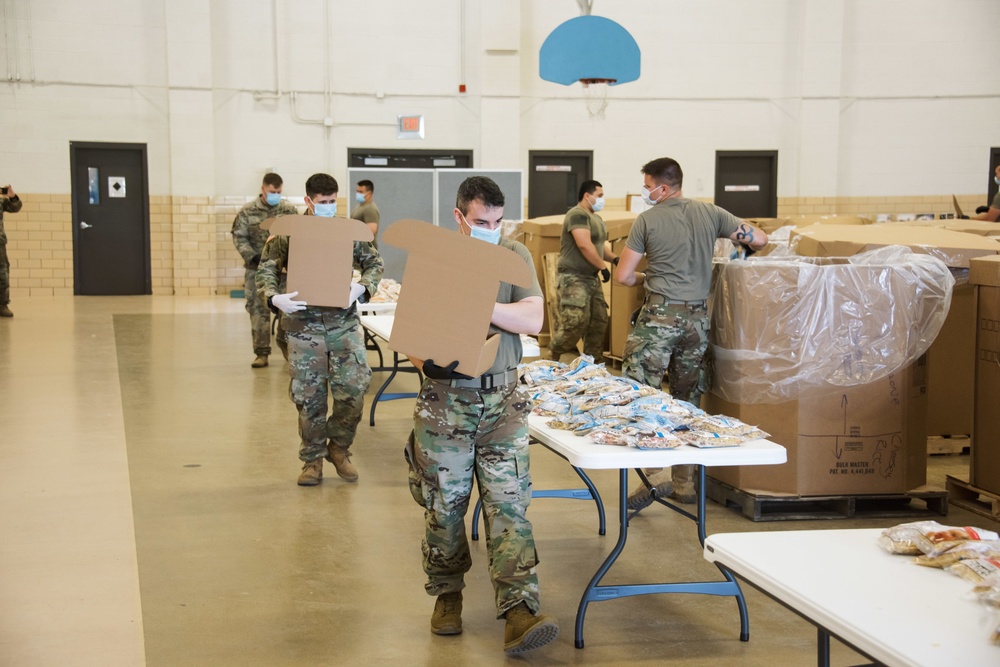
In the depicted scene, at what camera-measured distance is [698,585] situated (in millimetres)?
3635

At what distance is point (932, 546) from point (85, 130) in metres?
15.1

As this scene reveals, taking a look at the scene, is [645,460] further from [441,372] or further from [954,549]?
[954,549]

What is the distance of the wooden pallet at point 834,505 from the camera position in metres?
4.83

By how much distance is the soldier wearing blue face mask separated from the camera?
36.7 ft

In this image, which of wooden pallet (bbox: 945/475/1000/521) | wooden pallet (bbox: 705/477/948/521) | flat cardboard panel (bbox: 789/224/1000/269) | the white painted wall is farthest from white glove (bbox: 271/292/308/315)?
the white painted wall

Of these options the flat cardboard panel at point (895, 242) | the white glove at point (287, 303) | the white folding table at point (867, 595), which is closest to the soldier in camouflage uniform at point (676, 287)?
the flat cardboard panel at point (895, 242)

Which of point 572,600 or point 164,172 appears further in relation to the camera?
point 164,172

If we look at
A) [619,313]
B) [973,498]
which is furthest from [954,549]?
[619,313]

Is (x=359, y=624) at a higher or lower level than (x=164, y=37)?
lower

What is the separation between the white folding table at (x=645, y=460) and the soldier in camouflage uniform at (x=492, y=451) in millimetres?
214

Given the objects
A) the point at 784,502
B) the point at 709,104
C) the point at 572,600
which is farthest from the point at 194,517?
the point at 709,104

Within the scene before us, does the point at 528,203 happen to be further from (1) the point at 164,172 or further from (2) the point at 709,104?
(1) the point at 164,172

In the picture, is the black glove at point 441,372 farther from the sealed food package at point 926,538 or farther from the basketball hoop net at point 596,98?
the basketball hoop net at point 596,98

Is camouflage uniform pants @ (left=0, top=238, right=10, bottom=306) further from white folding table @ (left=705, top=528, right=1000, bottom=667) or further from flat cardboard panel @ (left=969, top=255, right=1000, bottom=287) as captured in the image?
white folding table @ (left=705, top=528, right=1000, bottom=667)
